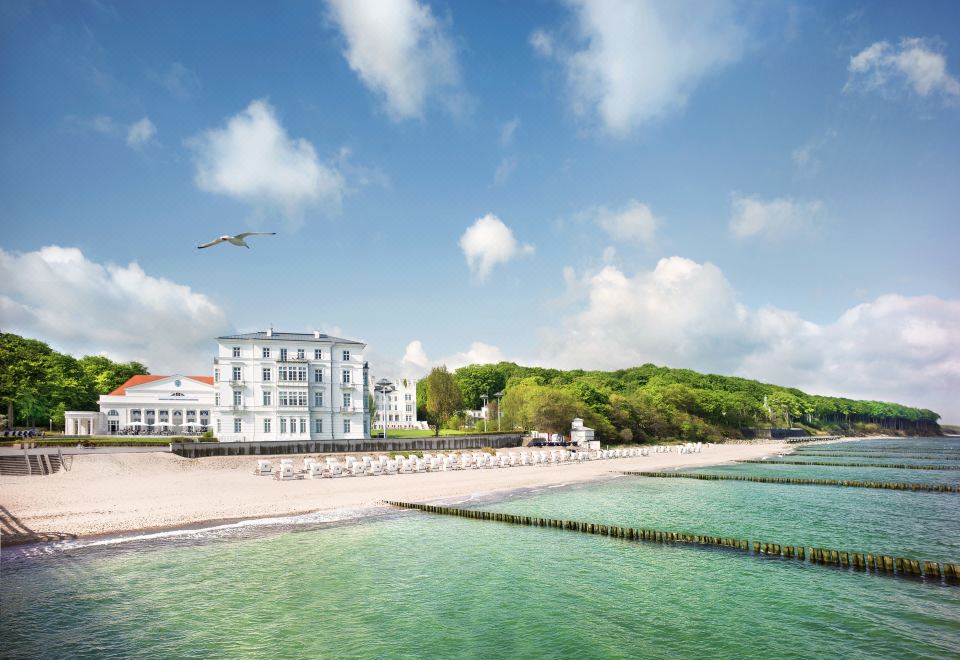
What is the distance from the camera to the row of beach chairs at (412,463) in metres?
37.3

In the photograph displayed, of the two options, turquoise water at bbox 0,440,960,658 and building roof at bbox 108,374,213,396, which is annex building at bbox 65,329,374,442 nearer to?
building roof at bbox 108,374,213,396

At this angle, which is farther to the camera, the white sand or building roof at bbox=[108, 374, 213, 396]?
building roof at bbox=[108, 374, 213, 396]

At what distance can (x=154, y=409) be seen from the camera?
70.2 meters

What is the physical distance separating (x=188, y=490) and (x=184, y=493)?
1055 millimetres

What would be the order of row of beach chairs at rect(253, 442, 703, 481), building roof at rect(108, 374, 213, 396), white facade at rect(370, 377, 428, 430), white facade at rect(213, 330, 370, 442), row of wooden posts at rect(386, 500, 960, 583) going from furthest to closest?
white facade at rect(370, 377, 428, 430) < building roof at rect(108, 374, 213, 396) < white facade at rect(213, 330, 370, 442) < row of beach chairs at rect(253, 442, 703, 481) < row of wooden posts at rect(386, 500, 960, 583)

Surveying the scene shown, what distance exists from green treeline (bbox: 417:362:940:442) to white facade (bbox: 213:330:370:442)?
2463 cm

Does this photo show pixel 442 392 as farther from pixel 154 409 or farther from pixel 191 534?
pixel 191 534

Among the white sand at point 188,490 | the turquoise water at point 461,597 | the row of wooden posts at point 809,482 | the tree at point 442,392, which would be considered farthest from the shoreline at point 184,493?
the tree at point 442,392

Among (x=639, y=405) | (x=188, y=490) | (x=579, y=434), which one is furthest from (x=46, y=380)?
(x=639, y=405)

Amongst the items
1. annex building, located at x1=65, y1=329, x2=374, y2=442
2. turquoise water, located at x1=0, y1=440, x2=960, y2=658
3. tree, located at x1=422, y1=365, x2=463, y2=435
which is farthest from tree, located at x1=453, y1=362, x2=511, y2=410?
turquoise water, located at x1=0, y1=440, x2=960, y2=658

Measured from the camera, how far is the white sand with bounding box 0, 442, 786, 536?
74.8ft

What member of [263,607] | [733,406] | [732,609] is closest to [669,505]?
[732,609]

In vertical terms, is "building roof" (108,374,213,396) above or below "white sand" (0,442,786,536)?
above

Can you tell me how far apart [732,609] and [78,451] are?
148 feet
